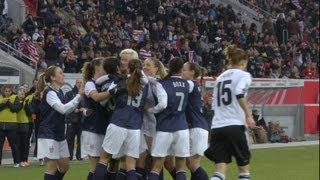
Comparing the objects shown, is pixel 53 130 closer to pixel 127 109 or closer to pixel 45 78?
pixel 45 78

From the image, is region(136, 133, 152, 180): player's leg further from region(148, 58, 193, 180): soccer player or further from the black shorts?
the black shorts

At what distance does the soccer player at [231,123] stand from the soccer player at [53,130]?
2023mm

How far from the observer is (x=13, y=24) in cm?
2625

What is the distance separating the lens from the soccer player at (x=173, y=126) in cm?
1125

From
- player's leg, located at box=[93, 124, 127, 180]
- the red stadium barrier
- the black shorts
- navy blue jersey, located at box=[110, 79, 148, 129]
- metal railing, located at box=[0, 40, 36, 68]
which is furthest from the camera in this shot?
the red stadium barrier

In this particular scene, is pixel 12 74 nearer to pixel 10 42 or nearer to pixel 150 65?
pixel 10 42

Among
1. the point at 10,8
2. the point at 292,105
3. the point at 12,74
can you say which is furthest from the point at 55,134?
the point at 292,105

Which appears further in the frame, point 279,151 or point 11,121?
point 279,151

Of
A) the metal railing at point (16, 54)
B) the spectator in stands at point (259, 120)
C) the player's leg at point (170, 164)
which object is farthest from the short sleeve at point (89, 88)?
the spectator in stands at point (259, 120)

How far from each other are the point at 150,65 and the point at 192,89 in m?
0.72

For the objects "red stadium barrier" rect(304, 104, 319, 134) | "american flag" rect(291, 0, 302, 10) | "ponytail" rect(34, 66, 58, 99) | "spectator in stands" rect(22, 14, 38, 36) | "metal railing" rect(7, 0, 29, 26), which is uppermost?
"american flag" rect(291, 0, 302, 10)

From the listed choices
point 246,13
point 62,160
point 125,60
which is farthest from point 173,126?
point 246,13

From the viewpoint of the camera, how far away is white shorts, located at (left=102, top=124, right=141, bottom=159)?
1087 cm

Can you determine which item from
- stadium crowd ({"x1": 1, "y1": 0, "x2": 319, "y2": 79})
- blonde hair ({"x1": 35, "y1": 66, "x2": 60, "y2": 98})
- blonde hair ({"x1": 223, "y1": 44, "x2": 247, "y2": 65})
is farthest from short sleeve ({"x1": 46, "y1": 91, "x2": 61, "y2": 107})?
stadium crowd ({"x1": 1, "y1": 0, "x2": 319, "y2": 79})
